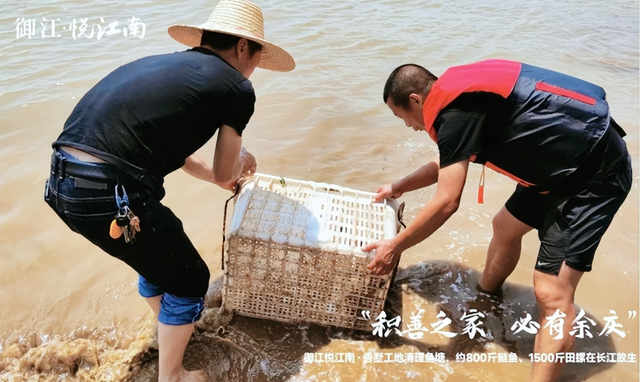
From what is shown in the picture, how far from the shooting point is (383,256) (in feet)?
7.67

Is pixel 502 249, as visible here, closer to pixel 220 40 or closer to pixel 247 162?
pixel 247 162

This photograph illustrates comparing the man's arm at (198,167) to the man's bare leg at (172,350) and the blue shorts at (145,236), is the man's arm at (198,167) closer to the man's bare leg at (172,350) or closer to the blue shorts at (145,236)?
the blue shorts at (145,236)

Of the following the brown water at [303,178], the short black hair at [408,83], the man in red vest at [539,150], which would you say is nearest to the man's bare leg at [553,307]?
the man in red vest at [539,150]

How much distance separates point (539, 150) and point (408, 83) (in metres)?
0.67

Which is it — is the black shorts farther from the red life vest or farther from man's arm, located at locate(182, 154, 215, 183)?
man's arm, located at locate(182, 154, 215, 183)

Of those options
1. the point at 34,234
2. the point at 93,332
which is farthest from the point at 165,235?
the point at 34,234

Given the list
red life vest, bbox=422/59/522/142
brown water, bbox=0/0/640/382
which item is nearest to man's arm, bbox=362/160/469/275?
red life vest, bbox=422/59/522/142

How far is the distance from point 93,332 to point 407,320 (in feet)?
6.07

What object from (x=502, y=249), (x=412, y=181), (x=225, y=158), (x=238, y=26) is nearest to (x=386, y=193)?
(x=412, y=181)

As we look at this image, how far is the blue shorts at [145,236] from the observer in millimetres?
1829

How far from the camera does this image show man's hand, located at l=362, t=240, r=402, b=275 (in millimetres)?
2338

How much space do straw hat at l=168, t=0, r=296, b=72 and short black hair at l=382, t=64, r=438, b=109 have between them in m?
0.55

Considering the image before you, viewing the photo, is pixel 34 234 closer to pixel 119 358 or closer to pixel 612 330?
pixel 119 358

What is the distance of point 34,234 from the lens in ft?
11.5
